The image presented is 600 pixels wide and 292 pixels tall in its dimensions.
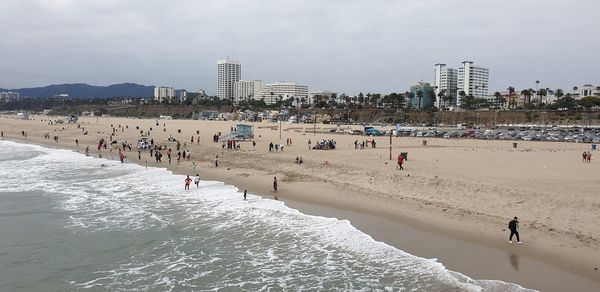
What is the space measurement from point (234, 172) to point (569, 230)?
18.0 metres

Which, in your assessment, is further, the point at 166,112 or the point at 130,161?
the point at 166,112

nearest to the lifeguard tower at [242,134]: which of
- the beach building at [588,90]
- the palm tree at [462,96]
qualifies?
the palm tree at [462,96]

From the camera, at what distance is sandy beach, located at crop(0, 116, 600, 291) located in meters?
11.1

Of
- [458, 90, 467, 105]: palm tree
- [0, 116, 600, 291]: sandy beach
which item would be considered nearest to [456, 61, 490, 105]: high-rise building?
[458, 90, 467, 105]: palm tree

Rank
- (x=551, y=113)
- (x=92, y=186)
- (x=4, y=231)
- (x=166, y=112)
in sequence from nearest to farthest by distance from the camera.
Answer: (x=4, y=231) → (x=92, y=186) → (x=551, y=113) → (x=166, y=112)

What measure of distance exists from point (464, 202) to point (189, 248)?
10009 millimetres

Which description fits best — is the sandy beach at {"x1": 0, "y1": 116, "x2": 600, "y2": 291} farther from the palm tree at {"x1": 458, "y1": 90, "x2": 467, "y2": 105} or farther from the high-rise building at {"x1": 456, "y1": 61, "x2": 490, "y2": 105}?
the high-rise building at {"x1": 456, "y1": 61, "x2": 490, "y2": 105}

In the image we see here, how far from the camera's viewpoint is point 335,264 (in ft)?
38.8

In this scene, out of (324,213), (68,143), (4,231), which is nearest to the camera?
(4,231)

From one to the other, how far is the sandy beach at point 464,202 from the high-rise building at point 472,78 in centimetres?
15960

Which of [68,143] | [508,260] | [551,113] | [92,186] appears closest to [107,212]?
[92,186]

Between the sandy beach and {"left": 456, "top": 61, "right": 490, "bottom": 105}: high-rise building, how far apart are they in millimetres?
159600

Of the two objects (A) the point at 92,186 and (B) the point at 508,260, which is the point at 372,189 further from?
(A) the point at 92,186

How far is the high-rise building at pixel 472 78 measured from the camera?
181 metres
